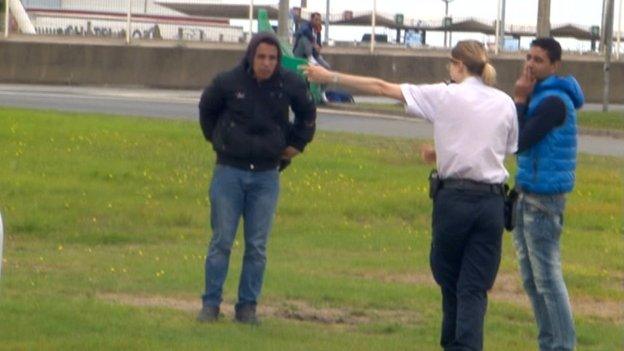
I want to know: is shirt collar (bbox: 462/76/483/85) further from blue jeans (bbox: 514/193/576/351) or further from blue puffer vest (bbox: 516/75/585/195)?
blue jeans (bbox: 514/193/576/351)

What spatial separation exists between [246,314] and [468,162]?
7.56ft

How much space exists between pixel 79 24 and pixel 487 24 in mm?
10121

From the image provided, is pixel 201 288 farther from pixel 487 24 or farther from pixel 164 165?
pixel 487 24

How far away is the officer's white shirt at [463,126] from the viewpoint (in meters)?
8.69

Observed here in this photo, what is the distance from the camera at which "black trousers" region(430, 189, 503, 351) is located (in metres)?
8.70

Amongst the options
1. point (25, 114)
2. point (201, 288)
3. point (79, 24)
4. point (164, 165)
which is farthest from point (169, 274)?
point (79, 24)

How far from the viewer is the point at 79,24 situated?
39.2 meters

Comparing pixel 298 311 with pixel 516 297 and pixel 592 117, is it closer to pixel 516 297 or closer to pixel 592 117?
pixel 516 297

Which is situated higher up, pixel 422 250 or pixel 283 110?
pixel 283 110

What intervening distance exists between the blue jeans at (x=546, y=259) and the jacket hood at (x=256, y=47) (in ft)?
6.22

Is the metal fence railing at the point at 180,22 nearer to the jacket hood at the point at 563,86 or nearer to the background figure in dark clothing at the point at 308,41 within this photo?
the background figure in dark clothing at the point at 308,41

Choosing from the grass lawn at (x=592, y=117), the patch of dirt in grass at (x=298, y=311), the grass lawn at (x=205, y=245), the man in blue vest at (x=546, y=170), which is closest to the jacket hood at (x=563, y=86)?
the man in blue vest at (x=546, y=170)

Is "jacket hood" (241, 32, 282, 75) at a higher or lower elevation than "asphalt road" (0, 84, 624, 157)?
higher

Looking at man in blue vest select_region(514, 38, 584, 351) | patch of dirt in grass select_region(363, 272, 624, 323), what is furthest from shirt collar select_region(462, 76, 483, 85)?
patch of dirt in grass select_region(363, 272, 624, 323)
